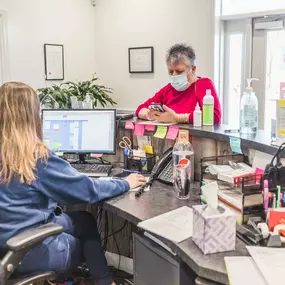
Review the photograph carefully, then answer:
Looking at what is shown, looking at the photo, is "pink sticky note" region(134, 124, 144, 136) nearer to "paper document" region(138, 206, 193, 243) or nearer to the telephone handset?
the telephone handset

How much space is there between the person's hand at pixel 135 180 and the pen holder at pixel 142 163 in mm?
253

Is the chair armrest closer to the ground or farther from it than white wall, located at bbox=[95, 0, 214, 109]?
closer to the ground

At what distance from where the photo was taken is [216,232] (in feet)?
4.43

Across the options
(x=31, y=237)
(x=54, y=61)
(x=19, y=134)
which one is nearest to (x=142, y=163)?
(x=19, y=134)

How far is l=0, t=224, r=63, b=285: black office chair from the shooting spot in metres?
1.51

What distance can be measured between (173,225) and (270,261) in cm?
43

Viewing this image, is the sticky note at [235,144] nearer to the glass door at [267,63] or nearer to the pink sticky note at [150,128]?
the pink sticky note at [150,128]

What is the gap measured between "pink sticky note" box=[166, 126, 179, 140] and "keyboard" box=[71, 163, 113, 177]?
16.3 inches

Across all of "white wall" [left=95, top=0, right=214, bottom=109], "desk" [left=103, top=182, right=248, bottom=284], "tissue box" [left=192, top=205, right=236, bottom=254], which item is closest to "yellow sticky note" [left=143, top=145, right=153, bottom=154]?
"desk" [left=103, top=182, right=248, bottom=284]

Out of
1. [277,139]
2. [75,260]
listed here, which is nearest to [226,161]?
[277,139]

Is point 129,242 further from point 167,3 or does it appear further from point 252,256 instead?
point 167,3

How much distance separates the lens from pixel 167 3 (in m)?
4.22

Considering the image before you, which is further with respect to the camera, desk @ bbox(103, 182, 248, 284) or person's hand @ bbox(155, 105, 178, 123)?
person's hand @ bbox(155, 105, 178, 123)

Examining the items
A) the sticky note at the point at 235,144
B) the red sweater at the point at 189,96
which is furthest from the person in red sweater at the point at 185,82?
the sticky note at the point at 235,144
